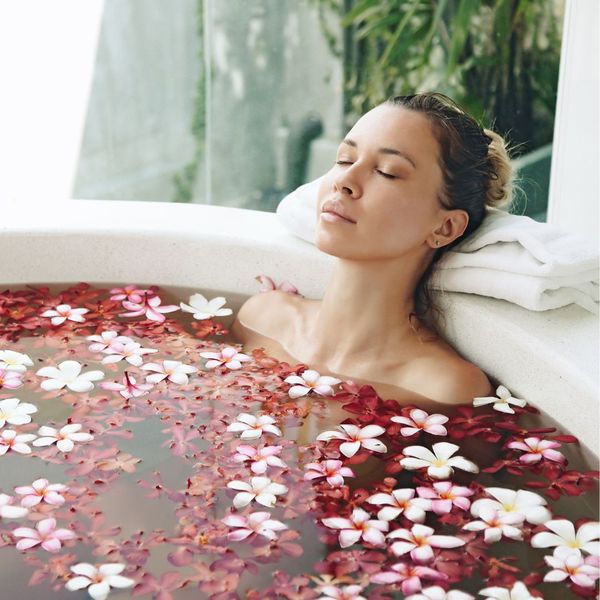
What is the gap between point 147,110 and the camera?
458 centimetres

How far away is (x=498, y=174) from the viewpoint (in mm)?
2213

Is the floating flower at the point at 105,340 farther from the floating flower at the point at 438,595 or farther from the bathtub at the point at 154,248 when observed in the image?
the floating flower at the point at 438,595

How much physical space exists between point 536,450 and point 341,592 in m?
0.54

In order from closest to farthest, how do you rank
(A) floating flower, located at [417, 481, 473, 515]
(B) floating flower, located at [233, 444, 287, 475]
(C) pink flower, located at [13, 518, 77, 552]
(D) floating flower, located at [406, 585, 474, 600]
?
(D) floating flower, located at [406, 585, 474, 600] → (C) pink flower, located at [13, 518, 77, 552] → (A) floating flower, located at [417, 481, 473, 515] → (B) floating flower, located at [233, 444, 287, 475]

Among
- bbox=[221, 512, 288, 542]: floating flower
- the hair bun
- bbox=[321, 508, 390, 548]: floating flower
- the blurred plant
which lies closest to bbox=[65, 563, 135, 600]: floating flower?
bbox=[221, 512, 288, 542]: floating flower

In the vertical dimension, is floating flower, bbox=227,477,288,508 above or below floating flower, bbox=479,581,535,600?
above

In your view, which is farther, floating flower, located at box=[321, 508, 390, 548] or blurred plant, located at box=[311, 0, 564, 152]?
blurred plant, located at box=[311, 0, 564, 152]

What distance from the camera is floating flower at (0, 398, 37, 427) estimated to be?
1972 mm

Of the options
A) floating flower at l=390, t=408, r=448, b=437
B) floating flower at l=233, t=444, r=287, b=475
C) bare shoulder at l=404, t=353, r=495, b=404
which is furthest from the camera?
bare shoulder at l=404, t=353, r=495, b=404

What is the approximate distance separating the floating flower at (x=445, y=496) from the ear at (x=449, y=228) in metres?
0.53

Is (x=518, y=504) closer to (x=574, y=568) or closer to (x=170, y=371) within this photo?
(x=574, y=568)

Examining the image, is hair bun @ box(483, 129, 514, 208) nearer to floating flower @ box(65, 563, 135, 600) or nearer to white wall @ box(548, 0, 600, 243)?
white wall @ box(548, 0, 600, 243)

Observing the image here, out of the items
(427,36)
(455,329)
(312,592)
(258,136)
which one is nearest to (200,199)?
(258,136)

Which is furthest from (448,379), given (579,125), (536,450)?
(579,125)
